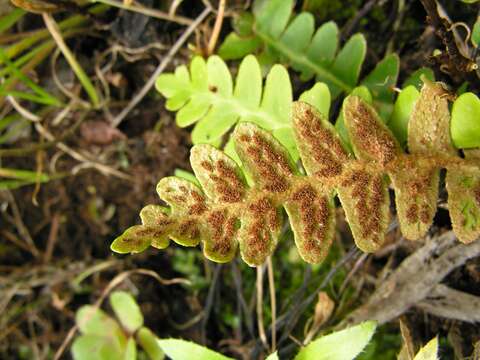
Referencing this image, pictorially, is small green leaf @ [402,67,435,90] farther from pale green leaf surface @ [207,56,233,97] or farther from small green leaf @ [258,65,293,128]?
pale green leaf surface @ [207,56,233,97]

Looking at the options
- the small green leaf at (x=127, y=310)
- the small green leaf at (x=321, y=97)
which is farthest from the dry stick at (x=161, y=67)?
the small green leaf at (x=127, y=310)

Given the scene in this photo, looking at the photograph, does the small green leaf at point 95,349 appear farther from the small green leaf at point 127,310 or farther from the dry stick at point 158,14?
the dry stick at point 158,14

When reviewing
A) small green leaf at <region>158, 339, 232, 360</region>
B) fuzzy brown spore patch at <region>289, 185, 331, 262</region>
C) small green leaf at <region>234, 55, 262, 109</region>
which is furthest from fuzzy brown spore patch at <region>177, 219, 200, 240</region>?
small green leaf at <region>234, 55, 262, 109</region>

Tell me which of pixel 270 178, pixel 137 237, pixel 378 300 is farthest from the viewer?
pixel 378 300

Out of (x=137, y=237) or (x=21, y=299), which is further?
(x=21, y=299)

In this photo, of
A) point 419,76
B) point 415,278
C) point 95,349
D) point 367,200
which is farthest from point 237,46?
point 95,349

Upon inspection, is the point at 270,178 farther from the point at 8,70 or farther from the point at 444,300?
the point at 8,70

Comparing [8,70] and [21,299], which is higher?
[8,70]

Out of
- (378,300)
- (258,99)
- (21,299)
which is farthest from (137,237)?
(21,299)
